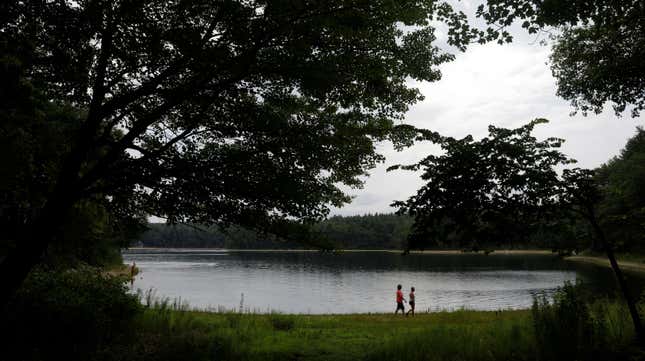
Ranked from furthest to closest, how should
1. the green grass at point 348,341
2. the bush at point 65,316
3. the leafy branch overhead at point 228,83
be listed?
the bush at point 65,316
the green grass at point 348,341
the leafy branch overhead at point 228,83

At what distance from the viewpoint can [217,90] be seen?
736 cm

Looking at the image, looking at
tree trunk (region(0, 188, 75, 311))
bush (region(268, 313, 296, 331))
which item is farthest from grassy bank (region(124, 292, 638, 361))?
tree trunk (region(0, 188, 75, 311))

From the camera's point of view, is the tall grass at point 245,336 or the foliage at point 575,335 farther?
the tall grass at point 245,336

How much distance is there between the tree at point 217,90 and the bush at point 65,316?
2.15 m

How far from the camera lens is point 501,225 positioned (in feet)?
24.1

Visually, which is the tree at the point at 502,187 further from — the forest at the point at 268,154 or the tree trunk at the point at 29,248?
the tree trunk at the point at 29,248

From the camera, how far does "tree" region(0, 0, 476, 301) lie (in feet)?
22.3

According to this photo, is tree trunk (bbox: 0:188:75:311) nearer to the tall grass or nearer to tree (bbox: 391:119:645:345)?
the tall grass

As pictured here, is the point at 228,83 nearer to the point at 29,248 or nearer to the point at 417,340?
the point at 29,248

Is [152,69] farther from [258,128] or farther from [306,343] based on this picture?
[306,343]

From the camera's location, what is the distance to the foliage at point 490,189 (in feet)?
23.2

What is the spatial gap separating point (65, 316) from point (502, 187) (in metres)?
9.32

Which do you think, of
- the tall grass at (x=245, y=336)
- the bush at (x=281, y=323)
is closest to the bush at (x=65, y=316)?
the tall grass at (x=245, y=336)

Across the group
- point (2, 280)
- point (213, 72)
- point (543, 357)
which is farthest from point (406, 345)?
point (2, 280)
